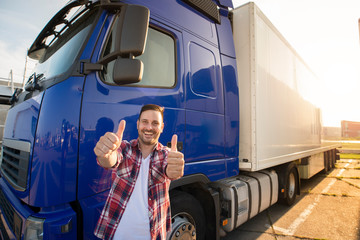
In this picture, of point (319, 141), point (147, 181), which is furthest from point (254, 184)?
point (319, 141)

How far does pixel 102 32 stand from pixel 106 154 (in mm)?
1121

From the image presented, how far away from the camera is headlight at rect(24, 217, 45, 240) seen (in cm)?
143

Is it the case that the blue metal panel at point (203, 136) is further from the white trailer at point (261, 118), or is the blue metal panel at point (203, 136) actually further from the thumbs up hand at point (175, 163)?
the thumbs up hand at point (175, 163)

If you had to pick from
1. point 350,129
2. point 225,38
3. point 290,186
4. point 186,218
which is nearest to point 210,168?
point 186,218

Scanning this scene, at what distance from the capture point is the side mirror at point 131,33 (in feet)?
4.95

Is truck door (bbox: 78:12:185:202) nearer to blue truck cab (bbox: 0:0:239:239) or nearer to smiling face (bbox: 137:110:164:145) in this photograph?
blue truck cab (bbox: 0:0:239:239)

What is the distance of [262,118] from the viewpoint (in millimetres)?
3289

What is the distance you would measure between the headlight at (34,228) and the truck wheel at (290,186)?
4.29m

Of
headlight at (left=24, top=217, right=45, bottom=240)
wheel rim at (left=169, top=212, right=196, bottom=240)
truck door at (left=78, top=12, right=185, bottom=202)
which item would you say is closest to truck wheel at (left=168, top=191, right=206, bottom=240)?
wheel rim at (left=169, top=212, right=196, bottom=240)

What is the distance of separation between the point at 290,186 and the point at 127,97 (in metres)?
4.57

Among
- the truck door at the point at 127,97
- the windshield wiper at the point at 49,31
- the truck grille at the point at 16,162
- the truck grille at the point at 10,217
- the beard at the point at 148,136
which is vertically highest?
the windshield wiper at the point at 49,31

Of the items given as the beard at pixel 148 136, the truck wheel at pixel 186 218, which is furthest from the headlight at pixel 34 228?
the truck wheel at pixel 186 218

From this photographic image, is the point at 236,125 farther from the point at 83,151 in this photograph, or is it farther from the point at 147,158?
the point at 83,151

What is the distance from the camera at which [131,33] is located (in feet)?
4.99
